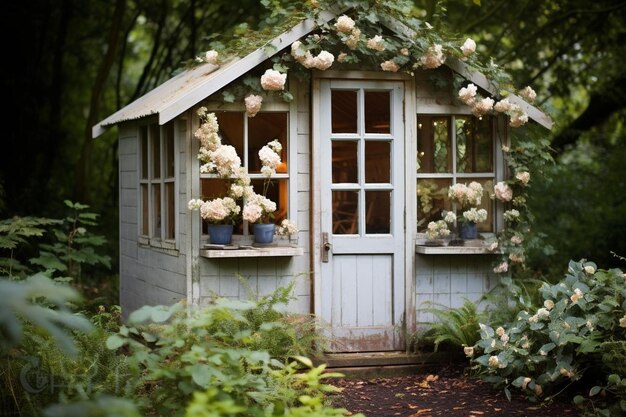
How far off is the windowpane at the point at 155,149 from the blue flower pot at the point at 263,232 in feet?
4.86

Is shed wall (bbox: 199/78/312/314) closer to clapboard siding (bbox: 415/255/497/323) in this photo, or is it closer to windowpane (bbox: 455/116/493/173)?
clapboard siding (bbox: 415/255/497/323)

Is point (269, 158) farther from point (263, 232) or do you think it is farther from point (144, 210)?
point (144, 210)

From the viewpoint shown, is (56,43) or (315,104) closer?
(315,104)

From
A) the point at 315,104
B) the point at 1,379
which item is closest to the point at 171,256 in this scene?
the point at 315,104

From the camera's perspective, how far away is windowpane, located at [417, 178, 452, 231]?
798 centimetres

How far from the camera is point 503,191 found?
7.90 metres

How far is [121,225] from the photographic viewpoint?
9.76 m

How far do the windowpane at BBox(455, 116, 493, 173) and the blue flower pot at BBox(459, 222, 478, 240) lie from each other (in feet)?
1.76

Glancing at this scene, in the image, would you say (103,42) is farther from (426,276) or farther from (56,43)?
(426,276)

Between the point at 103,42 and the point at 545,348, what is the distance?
44.3ft

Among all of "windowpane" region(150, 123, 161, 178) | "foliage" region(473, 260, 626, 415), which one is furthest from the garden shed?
"foliage" region(473, 260, 626, 415)

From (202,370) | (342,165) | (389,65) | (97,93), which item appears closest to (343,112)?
(342,165)

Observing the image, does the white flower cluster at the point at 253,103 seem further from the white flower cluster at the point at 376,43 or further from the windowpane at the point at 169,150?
the white flower cluster at the point at 376,43

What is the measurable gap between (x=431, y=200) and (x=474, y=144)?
28.5 inches
